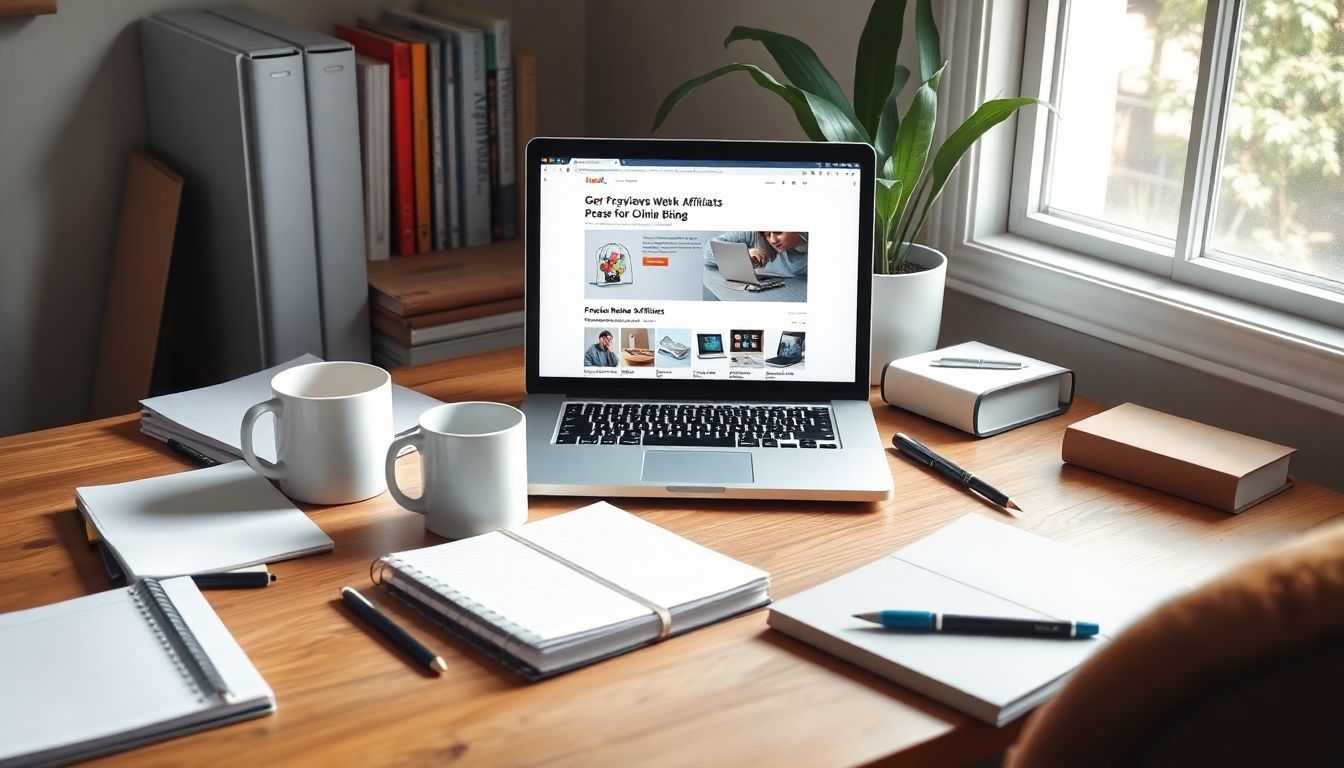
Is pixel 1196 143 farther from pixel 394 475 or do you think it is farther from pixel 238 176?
pixel 238 176

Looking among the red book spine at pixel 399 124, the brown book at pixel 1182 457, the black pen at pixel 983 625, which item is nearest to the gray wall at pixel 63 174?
the red book spine at pixel 399 124

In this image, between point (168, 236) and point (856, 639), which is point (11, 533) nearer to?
point (856, 639)

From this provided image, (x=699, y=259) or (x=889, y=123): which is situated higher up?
(x=889, y=123)

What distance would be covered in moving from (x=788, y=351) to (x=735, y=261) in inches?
4.3

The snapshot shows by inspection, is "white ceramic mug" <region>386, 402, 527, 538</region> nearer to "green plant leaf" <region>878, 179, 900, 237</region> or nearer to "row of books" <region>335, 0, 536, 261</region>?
"green plant leaf" <region>878, 179, 900, 237</region>

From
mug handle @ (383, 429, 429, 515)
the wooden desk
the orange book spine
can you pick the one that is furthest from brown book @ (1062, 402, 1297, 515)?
the orange book spine

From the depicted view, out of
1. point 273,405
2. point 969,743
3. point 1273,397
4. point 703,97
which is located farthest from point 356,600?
point 703,97

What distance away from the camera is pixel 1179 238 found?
1.51 meters

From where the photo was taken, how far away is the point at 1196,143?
148 cm

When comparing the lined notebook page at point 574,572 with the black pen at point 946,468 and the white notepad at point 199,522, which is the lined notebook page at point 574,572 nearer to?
the white notepad at point 199,522

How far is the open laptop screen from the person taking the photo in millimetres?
1327

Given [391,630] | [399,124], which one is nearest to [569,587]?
[391,630]

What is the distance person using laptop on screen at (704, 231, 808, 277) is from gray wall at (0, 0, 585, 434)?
1.09 metres

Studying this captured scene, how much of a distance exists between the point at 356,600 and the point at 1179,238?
3.43 ft
